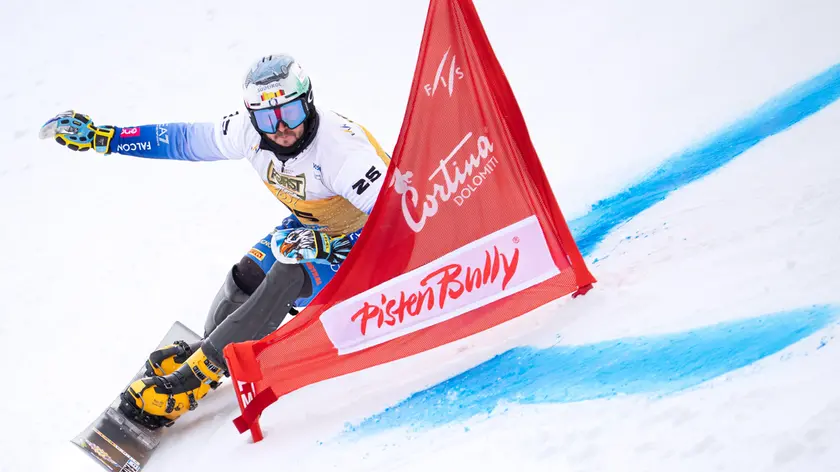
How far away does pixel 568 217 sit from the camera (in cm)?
400

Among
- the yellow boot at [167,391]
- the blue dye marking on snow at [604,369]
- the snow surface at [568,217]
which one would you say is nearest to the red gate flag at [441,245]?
the snow surface at [568,217]

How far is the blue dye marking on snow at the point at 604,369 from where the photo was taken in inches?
87.0

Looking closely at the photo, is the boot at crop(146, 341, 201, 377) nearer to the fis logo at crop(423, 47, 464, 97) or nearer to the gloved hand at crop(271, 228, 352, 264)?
the gloved hand at crop(271, 228, 352, 264)

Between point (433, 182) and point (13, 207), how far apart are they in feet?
11.4

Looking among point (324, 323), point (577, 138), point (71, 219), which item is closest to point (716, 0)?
point (577, 138)

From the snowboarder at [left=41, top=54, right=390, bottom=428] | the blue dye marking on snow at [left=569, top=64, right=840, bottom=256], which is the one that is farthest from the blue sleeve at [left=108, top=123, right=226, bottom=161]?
the blue dye marking on snow at [left=569, top=64, right=840, bottom=256]

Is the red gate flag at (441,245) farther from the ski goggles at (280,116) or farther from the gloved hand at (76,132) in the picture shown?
the gloved hand at (76,132)

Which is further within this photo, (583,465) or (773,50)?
(773,50)

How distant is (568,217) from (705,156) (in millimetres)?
672

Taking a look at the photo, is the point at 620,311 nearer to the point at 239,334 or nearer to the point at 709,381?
the point at 709,381

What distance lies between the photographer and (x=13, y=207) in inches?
207

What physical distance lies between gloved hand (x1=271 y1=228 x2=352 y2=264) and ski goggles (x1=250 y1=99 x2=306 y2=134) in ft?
1.39

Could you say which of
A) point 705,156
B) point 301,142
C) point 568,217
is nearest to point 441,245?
point 301,142

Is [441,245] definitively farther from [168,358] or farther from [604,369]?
[168,358]
